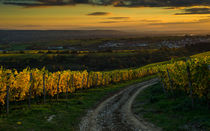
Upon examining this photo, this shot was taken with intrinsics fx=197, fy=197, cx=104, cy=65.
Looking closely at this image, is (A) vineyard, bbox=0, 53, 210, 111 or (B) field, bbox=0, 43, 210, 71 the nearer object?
(A) vineyard, bbox=0, 53, 210, 111

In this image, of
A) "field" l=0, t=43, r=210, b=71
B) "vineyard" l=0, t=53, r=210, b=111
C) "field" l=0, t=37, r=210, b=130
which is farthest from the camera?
"field" l=0, t=43, r=210, b=71

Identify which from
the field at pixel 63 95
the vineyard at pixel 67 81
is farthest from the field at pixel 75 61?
the vineyard at pixel 67 81

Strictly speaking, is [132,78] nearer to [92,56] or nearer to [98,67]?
[98,67]

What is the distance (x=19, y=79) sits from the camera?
65.4 feet

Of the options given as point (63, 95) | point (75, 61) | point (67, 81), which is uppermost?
point (75, 61)

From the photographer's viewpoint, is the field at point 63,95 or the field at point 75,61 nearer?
the field at point 63,95

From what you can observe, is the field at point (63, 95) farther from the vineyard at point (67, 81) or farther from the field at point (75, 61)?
the field at point (75, 61)

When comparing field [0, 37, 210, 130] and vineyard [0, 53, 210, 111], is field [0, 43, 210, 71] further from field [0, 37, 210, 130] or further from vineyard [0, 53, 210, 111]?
vineyard [0, 53, 210, 111]

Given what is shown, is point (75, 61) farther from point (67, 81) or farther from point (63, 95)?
point (63, 95)

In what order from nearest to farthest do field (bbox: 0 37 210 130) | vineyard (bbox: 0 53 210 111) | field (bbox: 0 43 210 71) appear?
field (bbox: 0 37 210 130), vineyard (bbox: 0 53 210 111), field (bbox: 0 43 210 71)

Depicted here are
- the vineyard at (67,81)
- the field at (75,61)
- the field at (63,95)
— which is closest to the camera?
the field at (63,95)

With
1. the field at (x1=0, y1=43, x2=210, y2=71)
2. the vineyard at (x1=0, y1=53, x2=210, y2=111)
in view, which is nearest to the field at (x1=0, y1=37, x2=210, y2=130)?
the vineyard at (x1=0, y1=53, x2=210, y2=111)

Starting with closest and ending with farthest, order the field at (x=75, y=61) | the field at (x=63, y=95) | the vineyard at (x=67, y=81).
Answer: the field at (x=63, y=95) < the vineyard at (x=67, y=81) < the field at (x=75, y=61)

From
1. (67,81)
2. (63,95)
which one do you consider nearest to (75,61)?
(67,81)
